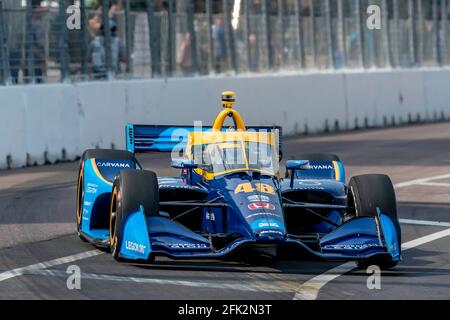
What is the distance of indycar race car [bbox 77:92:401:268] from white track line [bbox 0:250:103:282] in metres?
0.20

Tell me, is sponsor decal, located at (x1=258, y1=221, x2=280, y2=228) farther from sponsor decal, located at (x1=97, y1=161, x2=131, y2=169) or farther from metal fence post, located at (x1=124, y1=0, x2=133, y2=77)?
metal fence post, located at (x1=124, y1=0, x2=133, y2=77)

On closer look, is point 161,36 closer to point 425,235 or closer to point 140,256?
point 425,235

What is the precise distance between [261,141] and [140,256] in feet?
6.24

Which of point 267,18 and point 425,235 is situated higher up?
point 267,18

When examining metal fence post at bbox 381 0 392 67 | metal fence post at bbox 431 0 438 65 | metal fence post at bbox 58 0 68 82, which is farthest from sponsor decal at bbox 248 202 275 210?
metal fence post at bbox 431 0 438 65

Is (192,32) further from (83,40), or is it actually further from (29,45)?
(29,45)

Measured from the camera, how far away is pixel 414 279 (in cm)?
962

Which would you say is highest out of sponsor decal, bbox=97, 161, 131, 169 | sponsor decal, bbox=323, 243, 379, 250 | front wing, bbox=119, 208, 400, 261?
sponsor decal, bbox=97, 161, 131, 169

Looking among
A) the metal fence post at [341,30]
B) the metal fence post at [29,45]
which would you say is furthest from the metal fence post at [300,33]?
the metal fence post at [29,45]

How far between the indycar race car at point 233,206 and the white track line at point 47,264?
0.20m

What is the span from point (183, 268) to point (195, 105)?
12.8 metres

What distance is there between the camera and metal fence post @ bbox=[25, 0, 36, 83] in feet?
63.1
